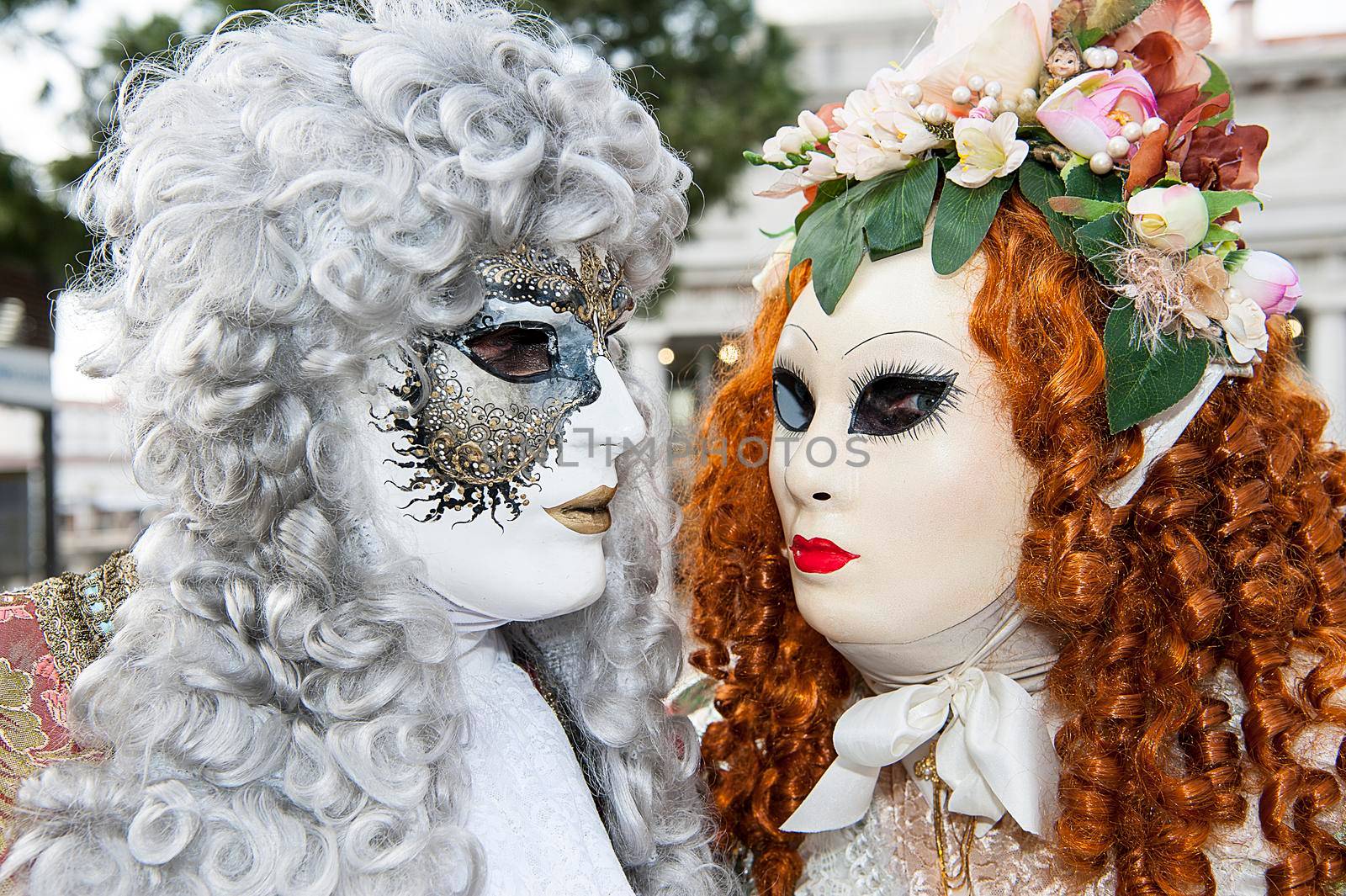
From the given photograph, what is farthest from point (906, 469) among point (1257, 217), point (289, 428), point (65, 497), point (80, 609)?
point (65, 497)

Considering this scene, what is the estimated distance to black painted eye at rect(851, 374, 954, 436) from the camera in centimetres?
173

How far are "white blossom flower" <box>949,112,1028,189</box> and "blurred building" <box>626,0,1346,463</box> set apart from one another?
6692mm

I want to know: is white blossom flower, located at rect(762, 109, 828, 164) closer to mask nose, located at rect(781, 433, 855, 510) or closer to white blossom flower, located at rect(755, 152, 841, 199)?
white blossom flower, located at rect(755, 152, 841, 199)

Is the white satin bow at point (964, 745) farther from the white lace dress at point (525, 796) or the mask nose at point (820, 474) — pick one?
the white lace dress at point (525, 796)

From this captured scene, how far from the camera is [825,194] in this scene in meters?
2.00

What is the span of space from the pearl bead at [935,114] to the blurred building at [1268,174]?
21.7 ft

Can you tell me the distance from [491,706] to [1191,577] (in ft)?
3.74

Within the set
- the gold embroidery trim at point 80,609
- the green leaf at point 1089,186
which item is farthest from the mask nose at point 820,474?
the gold embroidery trim at point 80,609

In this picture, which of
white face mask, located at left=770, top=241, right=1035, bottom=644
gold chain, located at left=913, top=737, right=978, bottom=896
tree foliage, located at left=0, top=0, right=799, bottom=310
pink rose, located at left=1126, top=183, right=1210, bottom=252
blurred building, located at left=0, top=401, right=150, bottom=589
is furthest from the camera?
blurred building, located at left=0, top=401, right=150, bottom=589

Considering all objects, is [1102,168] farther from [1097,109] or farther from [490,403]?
[490,403]

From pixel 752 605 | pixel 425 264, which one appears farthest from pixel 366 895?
pixel 752 605

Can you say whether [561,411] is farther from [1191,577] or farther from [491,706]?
[1191,577]

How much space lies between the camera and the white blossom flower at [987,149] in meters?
1.70

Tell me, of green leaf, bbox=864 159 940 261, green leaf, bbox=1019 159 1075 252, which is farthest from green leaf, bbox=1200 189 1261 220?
green leaf, bbox=864 159 940 261
